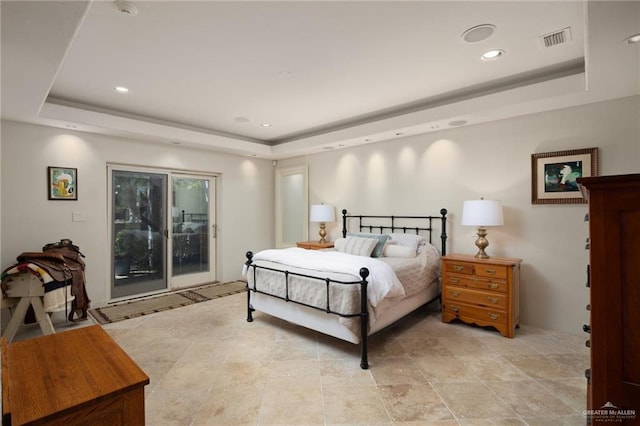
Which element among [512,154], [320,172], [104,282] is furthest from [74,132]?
[512,154]

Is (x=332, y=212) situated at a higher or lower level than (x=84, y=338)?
higher

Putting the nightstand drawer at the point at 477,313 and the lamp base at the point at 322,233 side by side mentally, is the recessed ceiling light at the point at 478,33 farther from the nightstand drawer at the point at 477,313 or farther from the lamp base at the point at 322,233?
the lamp base at the point at 322,233

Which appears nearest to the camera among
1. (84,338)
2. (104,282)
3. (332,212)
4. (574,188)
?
(84,338)

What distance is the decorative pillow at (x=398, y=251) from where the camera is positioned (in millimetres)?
3889

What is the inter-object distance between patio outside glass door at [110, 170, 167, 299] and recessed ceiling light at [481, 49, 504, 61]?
4.59 meters

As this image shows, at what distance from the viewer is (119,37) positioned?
2338 mm

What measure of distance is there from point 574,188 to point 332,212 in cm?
321

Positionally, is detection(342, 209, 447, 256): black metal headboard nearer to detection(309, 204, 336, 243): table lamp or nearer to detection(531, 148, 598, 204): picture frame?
detection(309, 204, 336, 243): table lamp

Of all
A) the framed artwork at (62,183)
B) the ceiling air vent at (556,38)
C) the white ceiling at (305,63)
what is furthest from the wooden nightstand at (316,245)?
the ceiling air vent at (556,38)

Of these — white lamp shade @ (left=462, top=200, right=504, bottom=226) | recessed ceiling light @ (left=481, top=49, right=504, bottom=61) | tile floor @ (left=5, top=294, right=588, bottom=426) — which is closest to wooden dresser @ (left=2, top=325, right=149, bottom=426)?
tile floor @ (left=5, top=294, right=588, bottom=426)

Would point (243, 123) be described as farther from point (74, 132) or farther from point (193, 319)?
point (193, 319)

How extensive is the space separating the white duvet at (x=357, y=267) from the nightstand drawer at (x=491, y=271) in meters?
0.97

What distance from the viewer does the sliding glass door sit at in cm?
453

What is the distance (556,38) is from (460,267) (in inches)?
88.9
